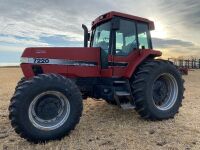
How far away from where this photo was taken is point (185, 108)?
10.3m

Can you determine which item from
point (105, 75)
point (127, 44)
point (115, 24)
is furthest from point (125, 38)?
point (105, 75)

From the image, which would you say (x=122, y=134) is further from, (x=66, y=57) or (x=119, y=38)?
(x=119, y=38)

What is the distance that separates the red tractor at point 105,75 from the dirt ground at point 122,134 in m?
0.37

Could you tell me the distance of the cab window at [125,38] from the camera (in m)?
8.50

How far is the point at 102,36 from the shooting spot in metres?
8.81

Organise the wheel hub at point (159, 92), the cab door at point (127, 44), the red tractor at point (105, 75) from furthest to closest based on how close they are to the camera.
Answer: the wheel hub at point (159, 92) < the cab door at point (127, 44) < the red tractor at point (105, 75)

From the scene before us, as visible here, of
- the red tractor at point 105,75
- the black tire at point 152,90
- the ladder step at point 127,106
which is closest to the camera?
the red tractor at point 105,75

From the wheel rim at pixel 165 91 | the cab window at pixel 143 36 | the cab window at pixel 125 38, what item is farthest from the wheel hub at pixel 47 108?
the cab window at pixel 143 36

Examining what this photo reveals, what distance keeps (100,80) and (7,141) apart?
3055 millimetres

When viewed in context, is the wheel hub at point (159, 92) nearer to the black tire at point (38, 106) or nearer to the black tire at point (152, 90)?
the black tire at point (152, 90)

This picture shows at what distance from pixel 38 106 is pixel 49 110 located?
25 centimetres

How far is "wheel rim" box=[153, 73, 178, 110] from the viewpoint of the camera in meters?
8.86

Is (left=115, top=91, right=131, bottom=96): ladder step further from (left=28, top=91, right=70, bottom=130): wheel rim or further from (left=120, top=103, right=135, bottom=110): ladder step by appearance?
(left=28, top=91, right=70, bottom=130): wheel rim

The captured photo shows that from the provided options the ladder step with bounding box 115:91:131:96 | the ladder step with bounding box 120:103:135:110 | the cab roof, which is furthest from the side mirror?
the ladder step with bounding box 120:103:135:110
